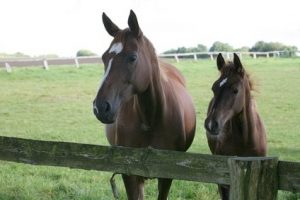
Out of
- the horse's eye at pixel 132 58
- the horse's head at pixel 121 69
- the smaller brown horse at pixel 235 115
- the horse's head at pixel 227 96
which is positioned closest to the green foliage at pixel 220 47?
the smaller brown horse at pixel 235 115

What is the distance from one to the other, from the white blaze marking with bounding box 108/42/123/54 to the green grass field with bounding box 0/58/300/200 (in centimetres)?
226

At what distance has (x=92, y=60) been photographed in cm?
3303

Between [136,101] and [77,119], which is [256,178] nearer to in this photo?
[136,101]

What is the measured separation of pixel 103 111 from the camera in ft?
12.1

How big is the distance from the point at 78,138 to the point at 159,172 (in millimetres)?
7455

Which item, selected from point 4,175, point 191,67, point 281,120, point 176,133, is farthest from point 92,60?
point 176,133

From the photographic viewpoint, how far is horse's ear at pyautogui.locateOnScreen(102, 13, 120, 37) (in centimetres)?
441

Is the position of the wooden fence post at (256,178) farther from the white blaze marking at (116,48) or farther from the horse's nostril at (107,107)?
the white blaze marking at (116,48)

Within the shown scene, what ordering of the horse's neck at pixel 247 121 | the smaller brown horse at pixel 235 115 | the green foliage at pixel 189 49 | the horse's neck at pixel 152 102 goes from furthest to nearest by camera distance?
the green foliage at pixel 189 49 → the horse's neck at pixel 247 121 → the smaller brown horse at pixel 235 115 → the horse's neck at pixel 152 102

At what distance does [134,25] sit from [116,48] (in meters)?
0.30

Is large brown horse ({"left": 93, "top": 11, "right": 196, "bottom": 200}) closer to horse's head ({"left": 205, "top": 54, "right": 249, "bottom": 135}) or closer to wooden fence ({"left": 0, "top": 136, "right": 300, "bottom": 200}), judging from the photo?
wooden fence ({"left": 0, "top": 136, "right": 300, "bottom": 200})

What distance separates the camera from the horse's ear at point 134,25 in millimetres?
4132

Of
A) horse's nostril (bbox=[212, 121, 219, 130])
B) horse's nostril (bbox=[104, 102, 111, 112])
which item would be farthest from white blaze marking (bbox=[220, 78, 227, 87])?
horse's nostril (bbox=[104, 102, 111, 112])

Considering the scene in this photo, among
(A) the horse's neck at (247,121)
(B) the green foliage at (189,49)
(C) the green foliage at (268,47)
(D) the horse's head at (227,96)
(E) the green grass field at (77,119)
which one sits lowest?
(C) the green foliage at (268,47)
